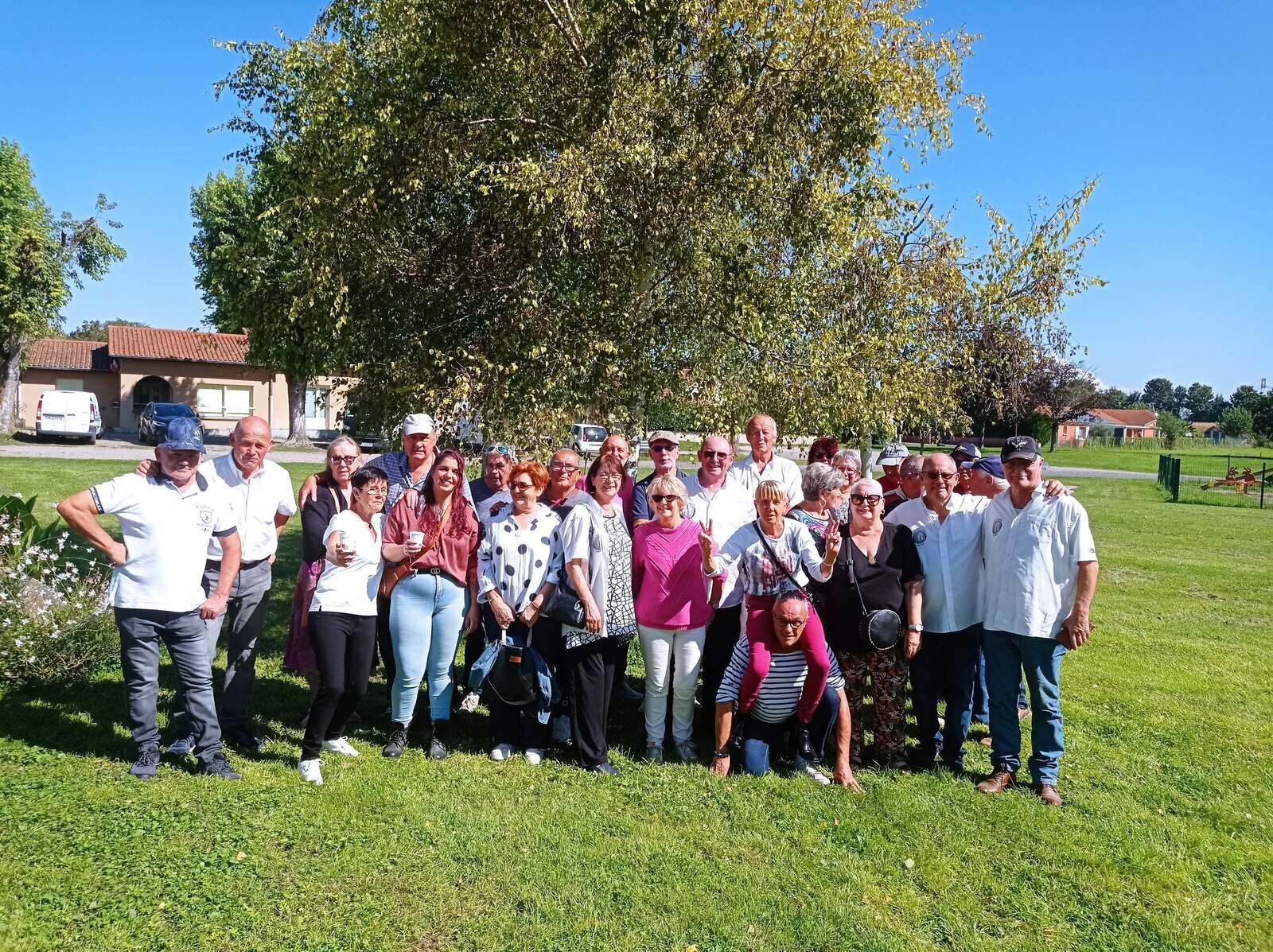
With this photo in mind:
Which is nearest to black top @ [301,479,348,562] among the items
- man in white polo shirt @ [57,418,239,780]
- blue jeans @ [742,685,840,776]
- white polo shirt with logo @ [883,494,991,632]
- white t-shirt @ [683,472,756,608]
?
man in white polo shirt @ [57,418,239,780]

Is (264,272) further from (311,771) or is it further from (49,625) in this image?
(311,771)

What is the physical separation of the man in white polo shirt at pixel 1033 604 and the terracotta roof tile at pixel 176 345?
41.5m

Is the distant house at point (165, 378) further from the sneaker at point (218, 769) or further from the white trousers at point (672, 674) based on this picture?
the white trousers at point (672, 674)

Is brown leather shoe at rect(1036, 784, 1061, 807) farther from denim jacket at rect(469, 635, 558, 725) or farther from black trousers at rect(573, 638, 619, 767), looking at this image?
denim jacket at rect(469, 635, 558, 725)

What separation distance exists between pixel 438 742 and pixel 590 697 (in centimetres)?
103

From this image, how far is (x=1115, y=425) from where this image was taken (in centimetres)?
8706

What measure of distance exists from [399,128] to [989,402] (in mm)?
15857

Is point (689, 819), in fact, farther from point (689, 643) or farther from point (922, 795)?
point (922, 795)

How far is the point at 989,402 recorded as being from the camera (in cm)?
1898

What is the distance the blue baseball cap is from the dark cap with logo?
4.58m

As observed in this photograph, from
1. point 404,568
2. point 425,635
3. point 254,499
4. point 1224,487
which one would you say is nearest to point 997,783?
point 425,635

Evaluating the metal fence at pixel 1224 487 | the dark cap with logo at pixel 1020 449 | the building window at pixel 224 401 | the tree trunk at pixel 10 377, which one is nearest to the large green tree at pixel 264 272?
the dark cap with logo at pixel 1020 449

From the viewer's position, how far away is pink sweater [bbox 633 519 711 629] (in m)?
5.31

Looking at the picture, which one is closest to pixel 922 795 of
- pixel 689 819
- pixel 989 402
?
pixel 689 819
